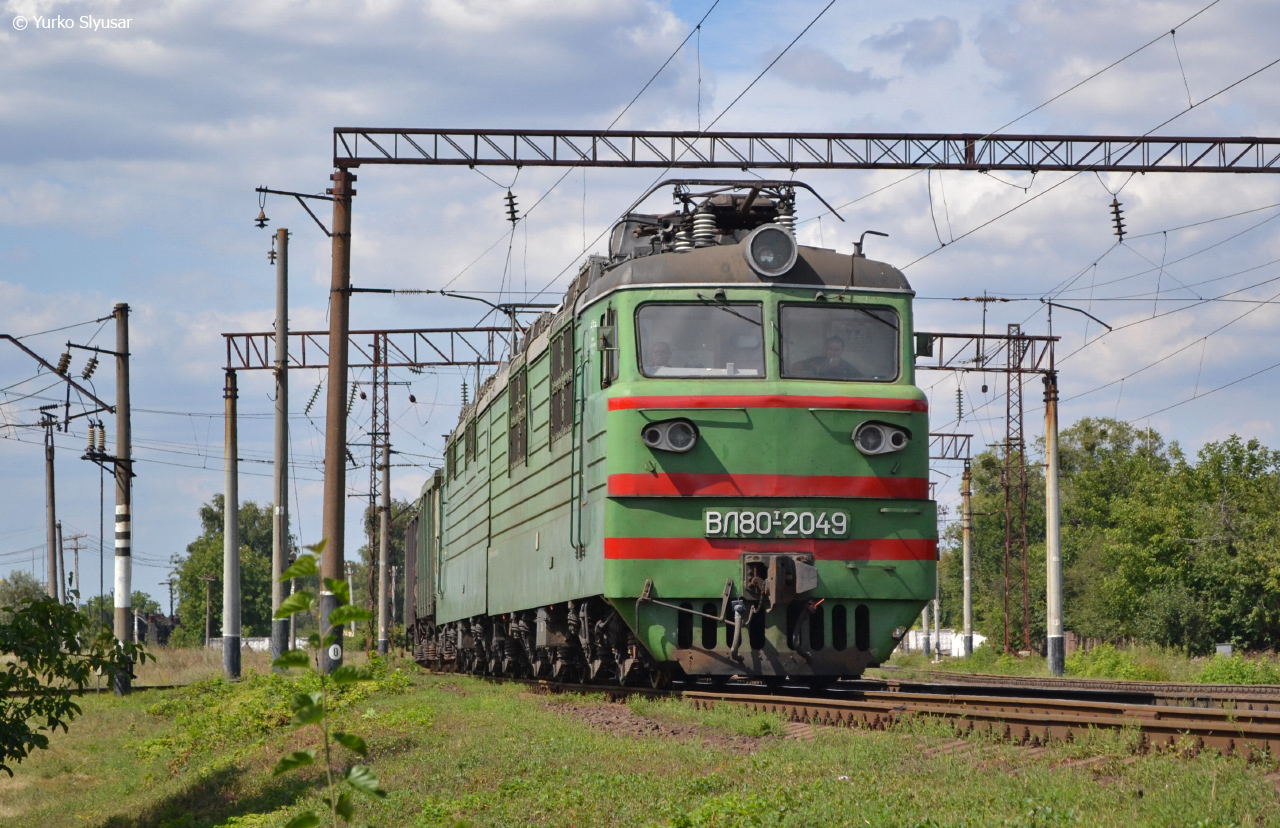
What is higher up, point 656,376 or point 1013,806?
point 656,376

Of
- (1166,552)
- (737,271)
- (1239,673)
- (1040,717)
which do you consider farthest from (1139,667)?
(1166,552)

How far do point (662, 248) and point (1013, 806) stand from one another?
342 inches

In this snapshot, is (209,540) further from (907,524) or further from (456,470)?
(907,524)

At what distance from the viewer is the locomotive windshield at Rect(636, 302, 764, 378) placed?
42.5ft

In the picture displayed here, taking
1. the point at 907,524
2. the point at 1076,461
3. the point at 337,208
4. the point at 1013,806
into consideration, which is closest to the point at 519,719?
the point at 907,524

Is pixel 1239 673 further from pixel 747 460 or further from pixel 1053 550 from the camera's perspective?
pixel 747 460

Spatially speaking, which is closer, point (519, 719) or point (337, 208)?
point (519, 719)

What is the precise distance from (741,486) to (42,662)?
6151 mm

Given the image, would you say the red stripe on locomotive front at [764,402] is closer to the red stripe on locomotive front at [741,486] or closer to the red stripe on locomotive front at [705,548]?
the red stripe on locomotive front at [741,486]

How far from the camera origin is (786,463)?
12.7m

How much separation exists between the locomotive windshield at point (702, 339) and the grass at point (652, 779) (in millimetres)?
3095

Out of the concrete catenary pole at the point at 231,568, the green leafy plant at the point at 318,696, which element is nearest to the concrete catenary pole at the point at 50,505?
the concrete catenary pole at the point at 231,568

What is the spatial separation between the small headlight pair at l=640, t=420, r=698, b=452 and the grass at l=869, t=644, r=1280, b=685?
51.2ft

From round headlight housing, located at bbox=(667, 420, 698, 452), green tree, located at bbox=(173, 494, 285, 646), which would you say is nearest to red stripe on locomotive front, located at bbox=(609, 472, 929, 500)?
round headlight housing, located at bbox=(667, 420, 698, 452)
